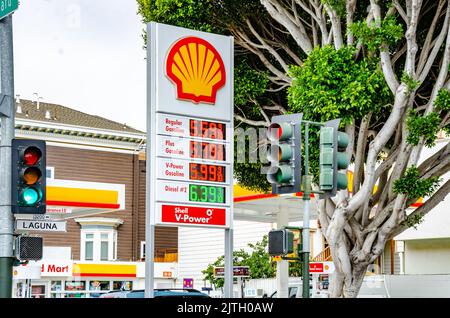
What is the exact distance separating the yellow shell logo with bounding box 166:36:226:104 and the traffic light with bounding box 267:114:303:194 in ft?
5.49

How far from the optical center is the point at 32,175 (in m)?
12.5

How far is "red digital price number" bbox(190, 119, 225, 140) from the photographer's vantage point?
15.3 meters

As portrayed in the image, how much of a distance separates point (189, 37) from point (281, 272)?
1758cm

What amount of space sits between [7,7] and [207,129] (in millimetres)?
4151

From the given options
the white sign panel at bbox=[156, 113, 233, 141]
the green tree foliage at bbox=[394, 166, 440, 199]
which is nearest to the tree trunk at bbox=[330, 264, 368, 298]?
the green tree foliage at bbox=[394, 166, 440, 199]

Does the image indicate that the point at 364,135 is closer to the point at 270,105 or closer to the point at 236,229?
the point at 270,105

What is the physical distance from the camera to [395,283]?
25.5 metres

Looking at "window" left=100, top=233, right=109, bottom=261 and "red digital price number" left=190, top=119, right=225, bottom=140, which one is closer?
"red digital price number" left=190, top=119, right=225, bottom=140

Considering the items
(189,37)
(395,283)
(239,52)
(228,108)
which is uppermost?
(239,52)

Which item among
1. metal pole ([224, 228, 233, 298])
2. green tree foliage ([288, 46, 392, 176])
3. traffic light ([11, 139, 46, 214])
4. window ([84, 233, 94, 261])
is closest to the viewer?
traffic light ([11, 139, 46, 214])

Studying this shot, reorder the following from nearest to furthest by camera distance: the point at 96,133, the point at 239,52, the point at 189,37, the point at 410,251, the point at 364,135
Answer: the point at 189,37 → the point at 364,135 → the point at 239,52 → the point at 410,251 → the point at 96,133

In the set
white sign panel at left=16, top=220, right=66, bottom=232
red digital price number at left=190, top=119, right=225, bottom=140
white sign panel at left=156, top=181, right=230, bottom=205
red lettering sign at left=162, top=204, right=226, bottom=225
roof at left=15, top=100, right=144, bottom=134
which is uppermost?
roof at left=15, top=100, right=144, bottom=134

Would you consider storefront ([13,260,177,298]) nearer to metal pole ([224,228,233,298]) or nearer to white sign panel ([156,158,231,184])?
metal pole ([224,228,233,298])
